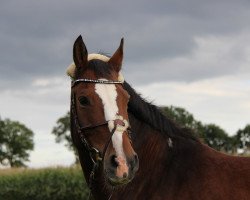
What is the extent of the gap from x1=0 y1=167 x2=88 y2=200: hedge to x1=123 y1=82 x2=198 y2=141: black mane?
559 inches

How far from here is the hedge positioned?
19.3 m

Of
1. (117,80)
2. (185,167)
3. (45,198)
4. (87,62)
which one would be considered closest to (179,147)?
(185,167)

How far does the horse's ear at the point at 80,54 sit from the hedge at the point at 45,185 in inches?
568

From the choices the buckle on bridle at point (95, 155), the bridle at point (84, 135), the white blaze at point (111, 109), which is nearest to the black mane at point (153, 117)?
the bridle at point (84, 135)

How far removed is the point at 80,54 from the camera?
203 inches

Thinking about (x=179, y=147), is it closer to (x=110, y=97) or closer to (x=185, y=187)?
(x=185, y=187)

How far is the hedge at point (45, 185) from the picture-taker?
63.5 feet

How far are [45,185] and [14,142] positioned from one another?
228 feet

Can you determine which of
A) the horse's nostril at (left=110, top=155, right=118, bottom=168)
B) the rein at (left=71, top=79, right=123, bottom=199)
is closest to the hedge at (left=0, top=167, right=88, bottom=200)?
the rein at (left=71, top=79, right=123, bottom=199)

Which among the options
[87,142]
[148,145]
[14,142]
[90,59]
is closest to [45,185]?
[148,145]

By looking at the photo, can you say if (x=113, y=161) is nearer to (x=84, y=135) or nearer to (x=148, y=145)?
(x=84, y=135)

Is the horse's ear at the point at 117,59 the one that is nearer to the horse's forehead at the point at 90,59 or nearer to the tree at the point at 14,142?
the horse's forehead at the point at 90,59

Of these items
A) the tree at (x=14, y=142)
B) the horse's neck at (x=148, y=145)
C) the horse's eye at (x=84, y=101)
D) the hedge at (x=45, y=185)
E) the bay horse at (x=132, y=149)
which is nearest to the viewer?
the bay horse at (x=132, y=149)

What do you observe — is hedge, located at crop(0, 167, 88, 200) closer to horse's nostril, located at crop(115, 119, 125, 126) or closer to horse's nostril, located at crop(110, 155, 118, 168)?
horse's nostril, located at crop(115, 119, 125, 126)
